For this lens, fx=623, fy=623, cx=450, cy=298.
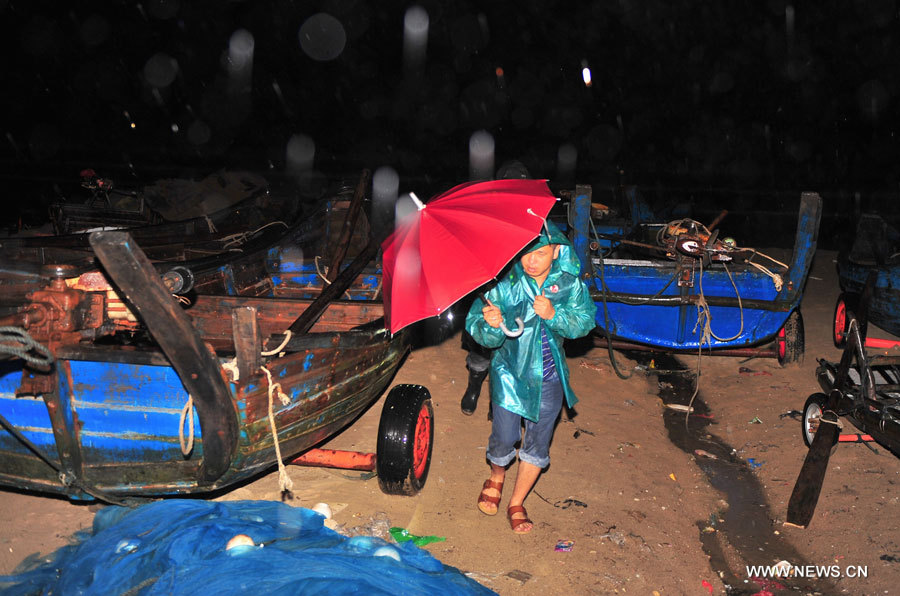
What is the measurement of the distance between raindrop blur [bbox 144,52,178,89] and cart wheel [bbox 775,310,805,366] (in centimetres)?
3326

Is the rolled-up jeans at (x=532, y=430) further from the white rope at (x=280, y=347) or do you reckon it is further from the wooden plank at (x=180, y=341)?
the wooden plank at (x=180, y=341)

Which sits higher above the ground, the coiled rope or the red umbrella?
the red umbrella

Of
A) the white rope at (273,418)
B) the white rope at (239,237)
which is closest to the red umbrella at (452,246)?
the white rope at (273,418)

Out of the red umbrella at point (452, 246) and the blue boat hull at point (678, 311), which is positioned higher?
the red umbrella at point (452, 246)

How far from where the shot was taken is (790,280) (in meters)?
6.23

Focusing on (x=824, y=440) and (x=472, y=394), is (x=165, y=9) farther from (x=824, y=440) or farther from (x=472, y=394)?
(x=824, y=440)

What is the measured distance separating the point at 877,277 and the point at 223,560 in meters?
7.22

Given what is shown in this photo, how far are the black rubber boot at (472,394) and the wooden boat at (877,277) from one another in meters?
4.32

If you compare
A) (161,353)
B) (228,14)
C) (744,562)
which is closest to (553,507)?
(744,562)

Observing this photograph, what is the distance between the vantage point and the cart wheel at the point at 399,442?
4180 mm

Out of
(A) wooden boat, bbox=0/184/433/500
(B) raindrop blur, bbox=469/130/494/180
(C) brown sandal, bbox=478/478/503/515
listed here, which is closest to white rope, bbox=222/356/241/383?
(A) wooden boat, bbox=0/184/433/500

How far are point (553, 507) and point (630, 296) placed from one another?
2.70 m

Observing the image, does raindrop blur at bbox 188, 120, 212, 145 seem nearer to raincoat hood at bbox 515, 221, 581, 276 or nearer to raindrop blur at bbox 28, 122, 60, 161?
raindrop blur at bbox 28, 122, 60, 161

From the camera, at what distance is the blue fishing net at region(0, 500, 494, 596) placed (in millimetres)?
2879
